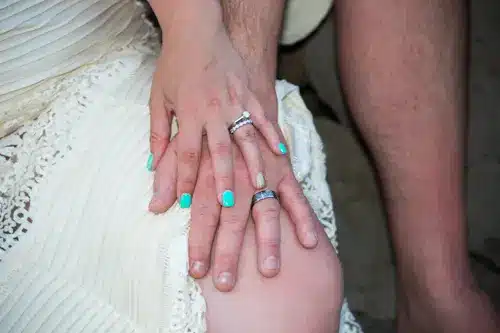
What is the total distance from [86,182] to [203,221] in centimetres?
16

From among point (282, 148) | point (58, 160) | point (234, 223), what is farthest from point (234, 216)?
point (58, 160)

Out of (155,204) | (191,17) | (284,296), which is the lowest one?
(284,296)

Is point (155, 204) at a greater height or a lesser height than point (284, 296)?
greater

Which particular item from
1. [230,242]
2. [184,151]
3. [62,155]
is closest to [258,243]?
[230,242]

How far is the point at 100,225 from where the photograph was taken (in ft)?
2.47

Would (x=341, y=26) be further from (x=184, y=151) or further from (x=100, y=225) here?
(x=100, y=225)

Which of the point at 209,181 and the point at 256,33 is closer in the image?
the point at 209,181

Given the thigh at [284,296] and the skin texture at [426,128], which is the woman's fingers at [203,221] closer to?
the thigh at [284,296]

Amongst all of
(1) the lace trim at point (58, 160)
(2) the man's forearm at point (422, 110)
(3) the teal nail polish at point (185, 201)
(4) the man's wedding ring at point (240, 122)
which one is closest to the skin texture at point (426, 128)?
(2) the man's forearm at point (422, 110)

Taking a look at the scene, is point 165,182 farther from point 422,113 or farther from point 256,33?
point 422,113

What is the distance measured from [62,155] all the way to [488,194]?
65 centimetres

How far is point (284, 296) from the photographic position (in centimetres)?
72

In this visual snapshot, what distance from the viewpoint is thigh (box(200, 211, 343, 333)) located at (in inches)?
27.8

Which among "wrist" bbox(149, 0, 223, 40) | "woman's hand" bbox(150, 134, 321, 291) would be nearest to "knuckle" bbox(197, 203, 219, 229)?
"woman's hand" bbox(150, 134, 321, 291)
